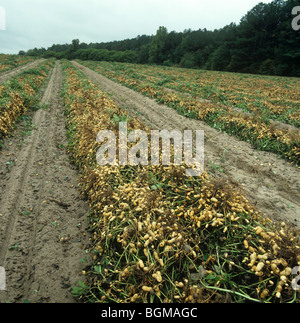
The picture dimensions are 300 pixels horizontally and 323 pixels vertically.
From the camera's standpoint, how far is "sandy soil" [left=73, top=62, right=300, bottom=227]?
367 cm

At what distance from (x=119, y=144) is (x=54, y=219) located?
1809 millimetres

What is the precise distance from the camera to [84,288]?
7.09ft

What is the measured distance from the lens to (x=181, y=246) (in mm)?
2252

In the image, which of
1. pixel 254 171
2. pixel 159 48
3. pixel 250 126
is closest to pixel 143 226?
pixel 254 171

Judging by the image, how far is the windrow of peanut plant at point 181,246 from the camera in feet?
6.44

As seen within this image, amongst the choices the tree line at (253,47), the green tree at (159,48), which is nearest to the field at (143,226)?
the tree line at (253,47)

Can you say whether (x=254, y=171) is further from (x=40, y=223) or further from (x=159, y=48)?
(x=159, y=48)

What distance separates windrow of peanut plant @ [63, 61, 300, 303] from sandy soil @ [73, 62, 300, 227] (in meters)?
0.76

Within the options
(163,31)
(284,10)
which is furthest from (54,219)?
(163,31)

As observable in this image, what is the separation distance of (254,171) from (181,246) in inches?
133

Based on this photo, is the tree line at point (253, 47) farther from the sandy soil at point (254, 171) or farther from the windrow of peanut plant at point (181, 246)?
the windrow of peanut plant at point (181, 246)

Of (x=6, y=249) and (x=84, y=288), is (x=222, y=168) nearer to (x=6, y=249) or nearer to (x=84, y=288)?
(x=84, y=288)

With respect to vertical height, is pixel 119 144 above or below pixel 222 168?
above

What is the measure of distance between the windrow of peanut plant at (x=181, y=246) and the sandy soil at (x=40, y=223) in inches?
11.2
